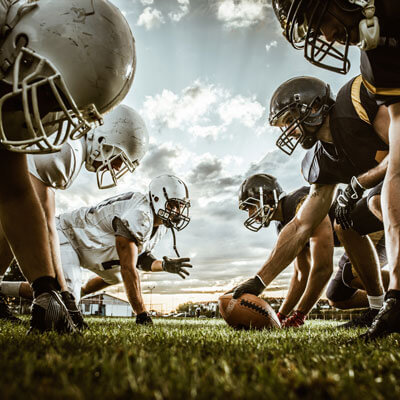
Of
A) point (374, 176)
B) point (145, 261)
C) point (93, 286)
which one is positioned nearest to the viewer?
point (374, 176)

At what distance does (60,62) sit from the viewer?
1.83 m

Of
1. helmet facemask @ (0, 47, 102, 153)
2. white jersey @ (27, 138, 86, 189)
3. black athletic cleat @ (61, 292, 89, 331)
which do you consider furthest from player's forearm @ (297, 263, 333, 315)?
→ helmet facemask @ (0, 47, 102, 153)

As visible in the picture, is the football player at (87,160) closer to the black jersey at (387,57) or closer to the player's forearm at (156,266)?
the player's forearm at (156,266)

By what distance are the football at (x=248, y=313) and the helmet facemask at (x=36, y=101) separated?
1916mm

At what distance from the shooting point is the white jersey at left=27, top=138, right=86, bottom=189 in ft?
10.6

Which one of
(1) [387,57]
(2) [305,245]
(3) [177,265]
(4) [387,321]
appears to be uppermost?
(1) [387,57]

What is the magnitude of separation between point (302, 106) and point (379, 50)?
1385mm

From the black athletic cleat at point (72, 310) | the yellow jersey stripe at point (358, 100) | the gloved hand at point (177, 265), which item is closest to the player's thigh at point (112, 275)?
the gloved hand at point (177, 265)

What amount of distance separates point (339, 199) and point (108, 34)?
2.40m

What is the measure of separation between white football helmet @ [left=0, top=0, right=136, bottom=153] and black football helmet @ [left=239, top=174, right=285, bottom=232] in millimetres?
3388

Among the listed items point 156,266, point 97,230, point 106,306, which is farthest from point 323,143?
point 106,306

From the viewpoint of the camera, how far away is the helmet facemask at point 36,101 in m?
1.61

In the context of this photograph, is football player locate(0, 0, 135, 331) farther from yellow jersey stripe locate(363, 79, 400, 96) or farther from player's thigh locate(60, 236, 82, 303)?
player's thigh locate(60, 236, 82, 303)

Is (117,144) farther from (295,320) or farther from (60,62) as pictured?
(295,320)
